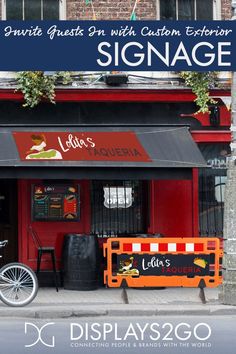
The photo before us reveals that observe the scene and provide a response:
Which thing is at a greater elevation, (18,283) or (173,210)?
(173,210)

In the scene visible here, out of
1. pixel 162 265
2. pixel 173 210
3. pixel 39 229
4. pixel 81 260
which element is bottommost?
pixel 81 260

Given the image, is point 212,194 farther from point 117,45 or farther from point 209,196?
point 117,45

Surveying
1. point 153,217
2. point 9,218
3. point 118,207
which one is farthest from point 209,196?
point 9,218

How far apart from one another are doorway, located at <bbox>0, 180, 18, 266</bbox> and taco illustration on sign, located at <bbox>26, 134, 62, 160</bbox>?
58.8 inches

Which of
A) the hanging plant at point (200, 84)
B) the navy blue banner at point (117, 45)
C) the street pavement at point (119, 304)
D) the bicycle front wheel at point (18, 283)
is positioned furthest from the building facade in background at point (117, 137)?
the bicycle front wheel at point (18, 283)

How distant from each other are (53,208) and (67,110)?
193 cm

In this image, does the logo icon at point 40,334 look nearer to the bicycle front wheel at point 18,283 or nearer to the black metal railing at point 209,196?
the bicycle front wheel at point 18,283

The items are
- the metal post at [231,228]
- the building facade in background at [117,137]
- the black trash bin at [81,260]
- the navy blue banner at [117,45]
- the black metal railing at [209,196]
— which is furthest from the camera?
the black metal railing at [209,196]

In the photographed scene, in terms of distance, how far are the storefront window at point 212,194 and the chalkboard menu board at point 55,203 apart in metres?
2.50

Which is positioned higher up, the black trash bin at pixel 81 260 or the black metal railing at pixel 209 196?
the black metal railing at pixel 209 196

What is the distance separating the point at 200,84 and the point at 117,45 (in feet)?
6.67

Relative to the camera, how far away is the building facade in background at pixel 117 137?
1531 cm

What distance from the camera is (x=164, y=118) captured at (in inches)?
615

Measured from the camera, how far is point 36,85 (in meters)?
15.0
